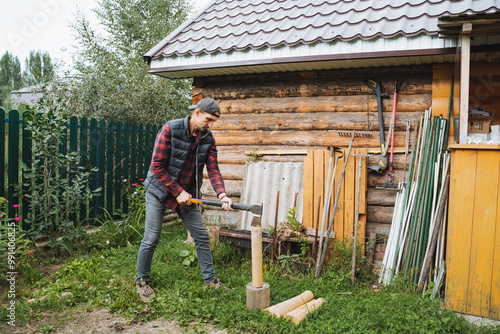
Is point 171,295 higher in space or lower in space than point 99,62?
lower

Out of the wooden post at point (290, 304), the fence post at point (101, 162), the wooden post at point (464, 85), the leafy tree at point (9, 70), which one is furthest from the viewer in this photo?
the leafy tree at point (9, 70)

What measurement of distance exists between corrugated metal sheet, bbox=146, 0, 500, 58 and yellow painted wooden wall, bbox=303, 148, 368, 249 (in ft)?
5.11

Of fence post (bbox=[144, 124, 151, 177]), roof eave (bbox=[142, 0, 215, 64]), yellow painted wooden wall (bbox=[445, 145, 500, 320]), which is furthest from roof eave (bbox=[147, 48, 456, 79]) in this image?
fence post (bbox=[144, 124, 151, 177])

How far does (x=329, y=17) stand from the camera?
18.5ft

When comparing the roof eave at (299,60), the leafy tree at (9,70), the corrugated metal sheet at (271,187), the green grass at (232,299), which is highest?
the leafy tree at (9,70)

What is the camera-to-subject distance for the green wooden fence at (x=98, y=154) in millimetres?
5406

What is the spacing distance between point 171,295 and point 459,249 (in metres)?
2.96

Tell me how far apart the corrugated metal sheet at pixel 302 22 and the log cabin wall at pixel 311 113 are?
0.62m

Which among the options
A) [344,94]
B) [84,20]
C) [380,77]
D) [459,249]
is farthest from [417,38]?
[84,20]

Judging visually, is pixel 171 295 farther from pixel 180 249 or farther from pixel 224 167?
pixel 224 167

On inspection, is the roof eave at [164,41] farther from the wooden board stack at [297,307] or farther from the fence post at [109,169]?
the wooden board stack at [297,307]

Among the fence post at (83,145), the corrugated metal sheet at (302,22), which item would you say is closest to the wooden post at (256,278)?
the corrugated metal sheet at (302,22)

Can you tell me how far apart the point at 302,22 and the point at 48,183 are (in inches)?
172

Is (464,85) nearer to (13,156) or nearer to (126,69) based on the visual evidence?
(13,156)
